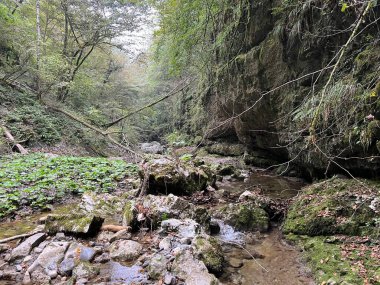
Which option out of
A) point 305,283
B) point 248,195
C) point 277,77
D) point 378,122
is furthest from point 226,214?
point 277,77

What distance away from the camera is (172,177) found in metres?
6.21

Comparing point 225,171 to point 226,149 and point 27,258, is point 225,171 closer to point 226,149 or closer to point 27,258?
point 226,149

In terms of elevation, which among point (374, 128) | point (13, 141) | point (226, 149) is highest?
point (374, 128)

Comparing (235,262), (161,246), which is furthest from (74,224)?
(235,262)

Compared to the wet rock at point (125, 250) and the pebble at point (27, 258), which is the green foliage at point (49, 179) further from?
the wet rock at point (125, 250)

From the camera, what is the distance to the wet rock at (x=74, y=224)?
3953mm

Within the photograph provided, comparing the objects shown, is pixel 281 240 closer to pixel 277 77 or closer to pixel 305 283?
pixel 305 283

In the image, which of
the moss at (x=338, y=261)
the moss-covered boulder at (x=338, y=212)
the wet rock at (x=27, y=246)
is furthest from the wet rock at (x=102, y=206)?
the moss at (x=338, y=261)

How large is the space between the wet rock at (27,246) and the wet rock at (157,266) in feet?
5.27

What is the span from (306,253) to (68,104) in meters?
15.4

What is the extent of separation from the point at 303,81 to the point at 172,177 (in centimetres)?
410

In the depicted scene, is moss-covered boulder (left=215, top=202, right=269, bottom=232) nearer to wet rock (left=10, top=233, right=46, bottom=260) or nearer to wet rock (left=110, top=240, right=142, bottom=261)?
wet rock (left=110, top=240, right=142, bottom=261)

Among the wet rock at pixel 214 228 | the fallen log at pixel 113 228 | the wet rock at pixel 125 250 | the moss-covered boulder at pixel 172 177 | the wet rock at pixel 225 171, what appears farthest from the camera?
the wet rock at pixel 225 171

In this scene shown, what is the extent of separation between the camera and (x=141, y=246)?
12.2ft
